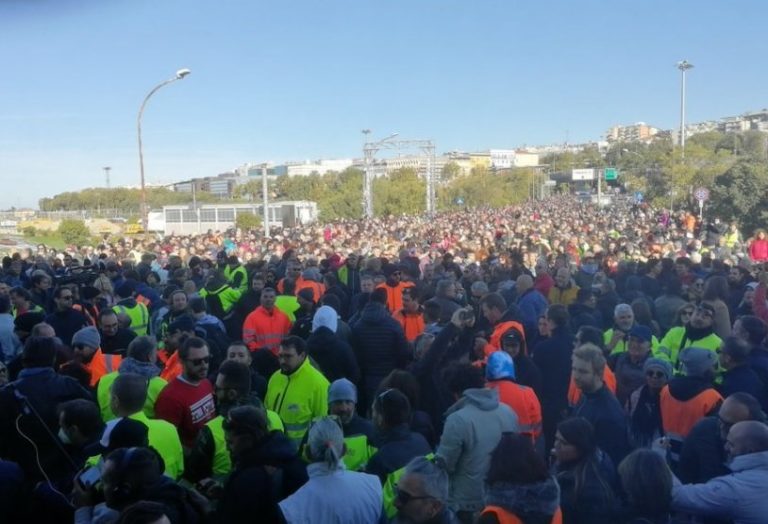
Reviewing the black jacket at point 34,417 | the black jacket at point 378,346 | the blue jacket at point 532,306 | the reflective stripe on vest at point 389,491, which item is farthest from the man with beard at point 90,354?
the blue jacket at point 532,306

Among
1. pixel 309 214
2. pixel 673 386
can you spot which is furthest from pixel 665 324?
pixel 309 214

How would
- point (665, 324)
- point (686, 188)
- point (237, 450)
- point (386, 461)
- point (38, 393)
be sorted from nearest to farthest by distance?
point (237, 450)
point (386, 461)
point (38, 393)
point (665, 324)
point (686, 188)

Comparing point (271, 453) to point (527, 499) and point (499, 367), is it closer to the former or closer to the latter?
point (527, 499)

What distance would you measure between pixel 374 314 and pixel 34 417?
3254mm

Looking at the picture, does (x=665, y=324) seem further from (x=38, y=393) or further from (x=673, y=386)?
(x=38, y=393)

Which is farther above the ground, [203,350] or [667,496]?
[203,350]

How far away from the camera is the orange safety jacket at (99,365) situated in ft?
18.0

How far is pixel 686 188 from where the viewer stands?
39.7 meters

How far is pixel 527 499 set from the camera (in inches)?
118

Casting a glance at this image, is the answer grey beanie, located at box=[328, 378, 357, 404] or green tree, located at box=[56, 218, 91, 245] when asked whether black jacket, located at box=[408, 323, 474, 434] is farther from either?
green tree, located at box=[56, 218, 91, 245]

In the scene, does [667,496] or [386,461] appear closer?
[667,496]

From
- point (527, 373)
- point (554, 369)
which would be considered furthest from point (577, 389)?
point (554, 369)

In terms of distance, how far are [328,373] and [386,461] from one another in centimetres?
221

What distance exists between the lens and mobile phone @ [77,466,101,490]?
319cm
